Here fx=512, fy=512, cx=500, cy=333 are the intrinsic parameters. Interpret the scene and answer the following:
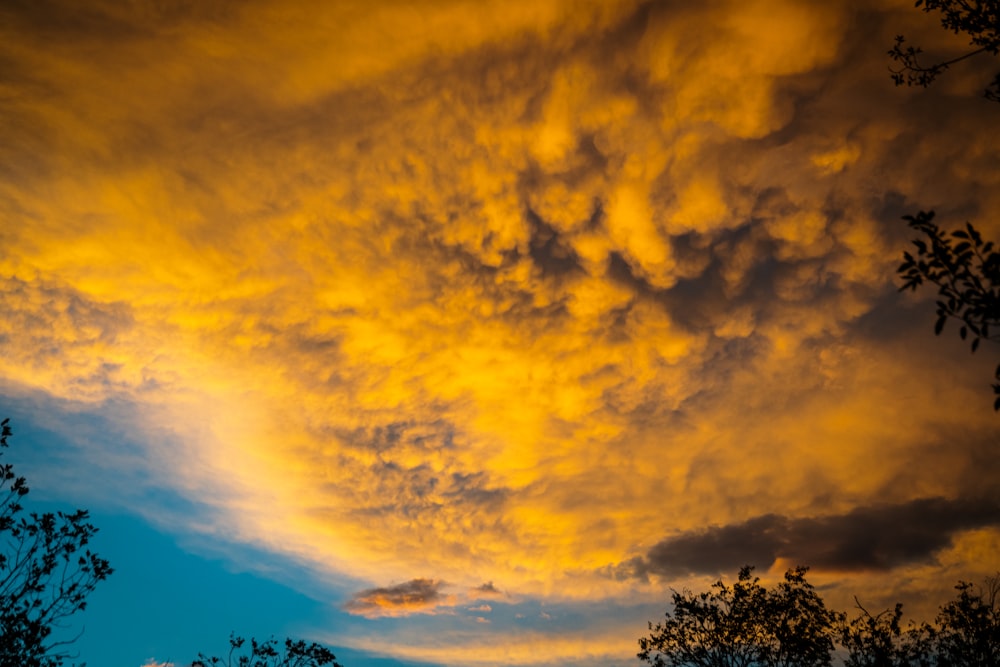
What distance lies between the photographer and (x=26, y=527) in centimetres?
1825

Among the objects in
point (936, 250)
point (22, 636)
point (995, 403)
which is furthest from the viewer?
point (22, 636)

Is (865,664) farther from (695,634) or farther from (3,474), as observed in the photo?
(3,474)

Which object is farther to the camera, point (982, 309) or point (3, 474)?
point (3, 474)

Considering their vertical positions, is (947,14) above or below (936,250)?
above

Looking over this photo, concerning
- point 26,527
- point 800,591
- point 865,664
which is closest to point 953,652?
point 865,664

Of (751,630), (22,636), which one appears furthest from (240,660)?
(751,630)

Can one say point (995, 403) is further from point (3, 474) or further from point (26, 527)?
point (26, 527)

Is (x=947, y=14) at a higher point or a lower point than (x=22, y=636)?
higher

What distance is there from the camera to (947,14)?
30.9ft

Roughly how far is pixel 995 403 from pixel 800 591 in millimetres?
35764

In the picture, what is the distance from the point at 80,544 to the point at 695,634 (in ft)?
121

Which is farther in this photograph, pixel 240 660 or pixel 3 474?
pixel 240 660

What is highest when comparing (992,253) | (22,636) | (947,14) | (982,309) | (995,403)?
(947,14)

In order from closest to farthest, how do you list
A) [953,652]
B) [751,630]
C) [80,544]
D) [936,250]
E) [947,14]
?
[936,250] → [947,14] → [80,544] → [953,652] → [751,630]
